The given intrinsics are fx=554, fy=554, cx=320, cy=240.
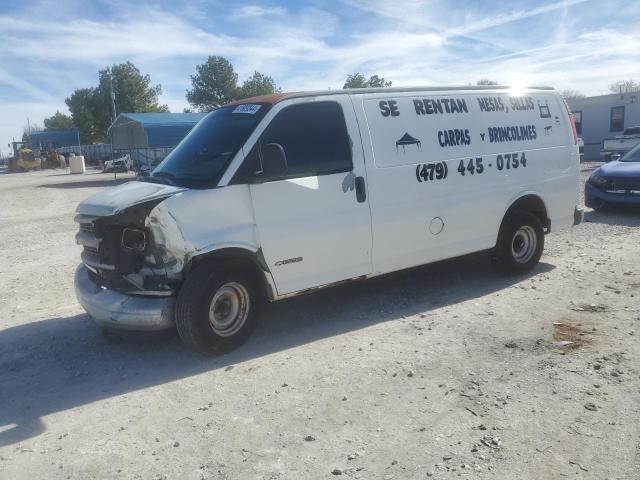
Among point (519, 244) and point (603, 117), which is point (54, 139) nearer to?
point (603, 117)

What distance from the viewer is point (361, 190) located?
5.38 meters

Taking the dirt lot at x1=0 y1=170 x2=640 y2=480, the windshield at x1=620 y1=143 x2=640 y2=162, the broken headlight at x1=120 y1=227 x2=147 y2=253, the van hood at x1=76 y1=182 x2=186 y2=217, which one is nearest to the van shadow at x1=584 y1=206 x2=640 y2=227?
the windshield at x1=620 y1=143 x2=640 y2=162

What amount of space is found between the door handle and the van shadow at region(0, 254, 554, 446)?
125 cm

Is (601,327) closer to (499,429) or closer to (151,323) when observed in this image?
(499,429)

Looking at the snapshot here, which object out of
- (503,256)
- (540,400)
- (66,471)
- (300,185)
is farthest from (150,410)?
(503,256)

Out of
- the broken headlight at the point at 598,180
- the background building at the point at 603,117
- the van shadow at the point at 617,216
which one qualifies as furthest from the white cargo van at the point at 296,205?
the background building at the point at 603,117

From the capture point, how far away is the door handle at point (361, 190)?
5355 mm

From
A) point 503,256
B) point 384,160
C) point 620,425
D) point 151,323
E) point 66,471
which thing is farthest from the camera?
point 503,256

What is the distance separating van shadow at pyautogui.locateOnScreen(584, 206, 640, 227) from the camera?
33.3 ft

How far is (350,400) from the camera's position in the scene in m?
3.98

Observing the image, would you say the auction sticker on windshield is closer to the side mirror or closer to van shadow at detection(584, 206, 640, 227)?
the side mirror

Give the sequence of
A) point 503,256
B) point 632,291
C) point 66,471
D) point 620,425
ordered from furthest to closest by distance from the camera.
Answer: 1. point 503,256
2. point 632,291
3. point 620,425
4. point 66,471

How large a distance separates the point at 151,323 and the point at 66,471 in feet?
4.81

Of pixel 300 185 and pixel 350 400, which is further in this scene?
pixel 300 185
